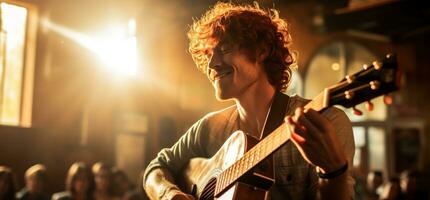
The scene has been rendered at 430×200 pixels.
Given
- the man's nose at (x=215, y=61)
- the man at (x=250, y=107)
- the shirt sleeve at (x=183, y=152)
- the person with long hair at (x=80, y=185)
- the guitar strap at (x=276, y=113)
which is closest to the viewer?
the man at (x=250, y=107)

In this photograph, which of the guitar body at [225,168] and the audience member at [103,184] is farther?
the audience member at [103,184]

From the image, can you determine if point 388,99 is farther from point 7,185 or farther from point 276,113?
point 7,185

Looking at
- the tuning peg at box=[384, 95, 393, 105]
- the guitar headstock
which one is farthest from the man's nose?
the tuning peg at box=[384, 95, 393, 105]

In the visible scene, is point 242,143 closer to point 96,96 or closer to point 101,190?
point 101,190

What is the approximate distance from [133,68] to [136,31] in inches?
53.4

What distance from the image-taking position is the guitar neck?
1.92 metres

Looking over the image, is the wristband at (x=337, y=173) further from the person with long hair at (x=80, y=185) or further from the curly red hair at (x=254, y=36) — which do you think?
the person with long hair at (x=80, y=185)

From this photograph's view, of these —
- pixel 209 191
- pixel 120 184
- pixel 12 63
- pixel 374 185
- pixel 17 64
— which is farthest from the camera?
pixel 374 185

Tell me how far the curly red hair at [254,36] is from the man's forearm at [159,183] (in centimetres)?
68

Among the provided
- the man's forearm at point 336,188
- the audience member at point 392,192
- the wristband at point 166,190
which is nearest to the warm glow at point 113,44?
the audience member at point 392,192

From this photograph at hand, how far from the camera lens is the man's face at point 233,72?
2.54 metres

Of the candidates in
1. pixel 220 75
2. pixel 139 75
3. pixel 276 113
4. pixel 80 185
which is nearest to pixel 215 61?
pixel 220 75

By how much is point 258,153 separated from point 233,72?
1.79ft

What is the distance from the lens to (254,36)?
2611 millimetres
